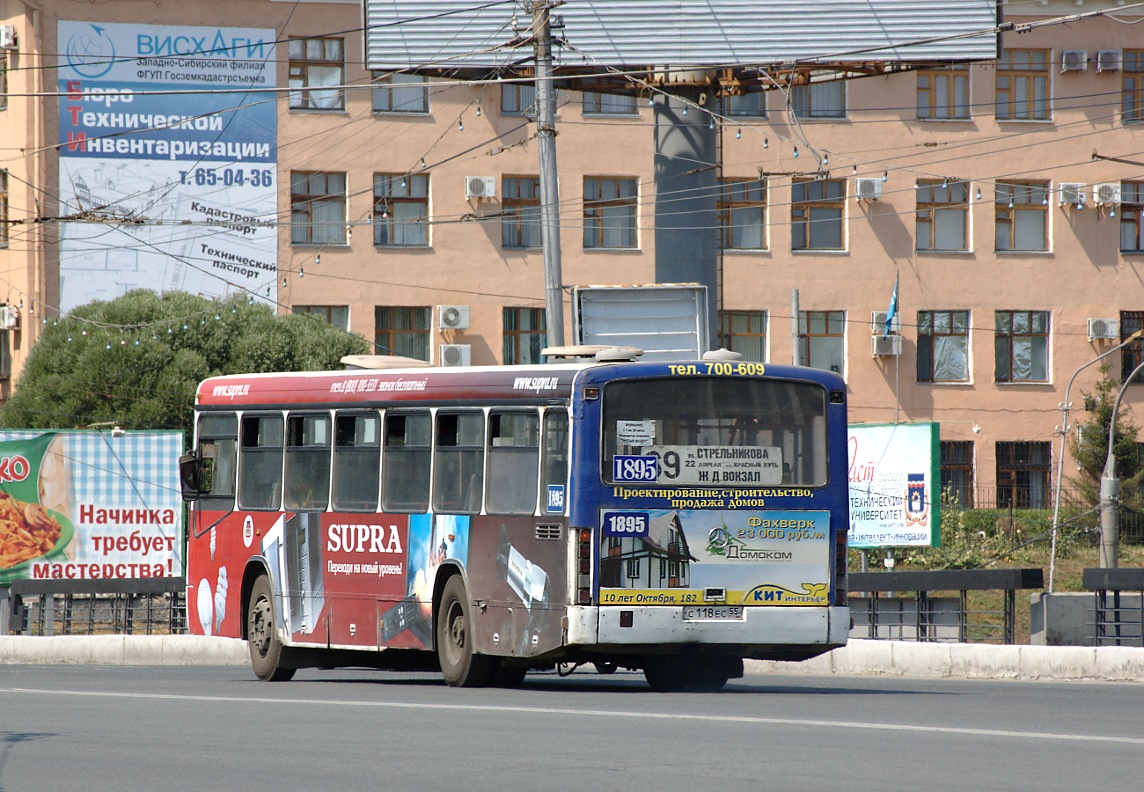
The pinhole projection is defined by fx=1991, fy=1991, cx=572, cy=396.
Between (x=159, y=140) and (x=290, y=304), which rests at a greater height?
(x=159, y=140)

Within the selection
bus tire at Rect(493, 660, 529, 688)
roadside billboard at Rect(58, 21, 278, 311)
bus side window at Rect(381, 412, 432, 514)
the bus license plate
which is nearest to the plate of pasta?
bus side window at Rect(381, 412, 432, 514)

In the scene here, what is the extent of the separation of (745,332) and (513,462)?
126 ft

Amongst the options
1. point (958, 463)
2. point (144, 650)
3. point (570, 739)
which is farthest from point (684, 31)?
point (570, 739)

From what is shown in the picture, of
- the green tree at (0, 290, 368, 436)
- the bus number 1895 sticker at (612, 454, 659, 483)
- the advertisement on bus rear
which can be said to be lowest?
the advertisement on bus rear

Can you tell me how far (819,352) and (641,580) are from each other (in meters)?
40.1

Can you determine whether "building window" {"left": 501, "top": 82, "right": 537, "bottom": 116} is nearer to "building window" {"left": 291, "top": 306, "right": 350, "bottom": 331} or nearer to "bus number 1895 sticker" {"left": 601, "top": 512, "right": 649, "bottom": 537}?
"building window" {"left": 291, "top": 306, "right": 350, "bottom": 331}

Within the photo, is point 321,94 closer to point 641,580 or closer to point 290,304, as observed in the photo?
point 290,304

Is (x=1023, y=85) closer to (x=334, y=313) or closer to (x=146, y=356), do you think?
(x=334, y=313)

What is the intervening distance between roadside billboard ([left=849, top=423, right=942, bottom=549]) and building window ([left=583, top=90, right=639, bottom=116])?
22773 mm

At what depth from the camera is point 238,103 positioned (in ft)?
168

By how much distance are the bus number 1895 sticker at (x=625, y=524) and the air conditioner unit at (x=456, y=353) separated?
116ft

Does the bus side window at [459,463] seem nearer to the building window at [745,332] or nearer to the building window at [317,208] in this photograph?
the building window at [317,208]

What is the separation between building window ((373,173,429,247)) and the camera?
172ft

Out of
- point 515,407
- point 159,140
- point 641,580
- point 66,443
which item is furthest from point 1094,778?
point 159,140
